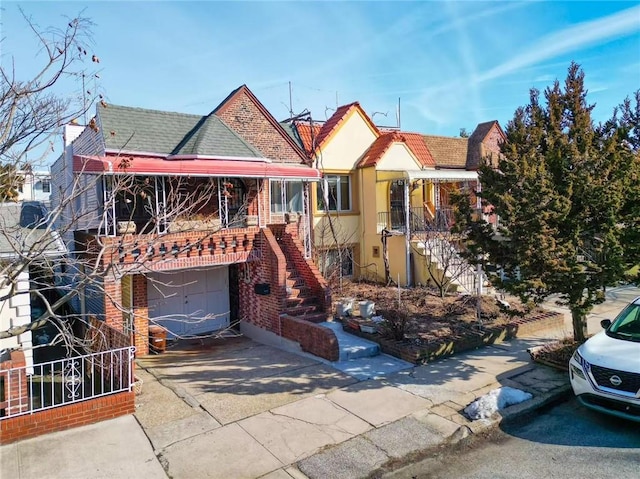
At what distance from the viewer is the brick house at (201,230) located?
1083cm

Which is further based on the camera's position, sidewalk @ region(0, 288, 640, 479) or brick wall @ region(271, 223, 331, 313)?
brick wall @ region(271, 223, 331, 313)

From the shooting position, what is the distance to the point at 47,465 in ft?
19.2

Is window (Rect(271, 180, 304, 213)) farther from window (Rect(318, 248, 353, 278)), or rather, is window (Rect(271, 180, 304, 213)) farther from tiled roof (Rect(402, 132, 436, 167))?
tiled roof (Rect(402, 132, 436, 167))

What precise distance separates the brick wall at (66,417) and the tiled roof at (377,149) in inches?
507

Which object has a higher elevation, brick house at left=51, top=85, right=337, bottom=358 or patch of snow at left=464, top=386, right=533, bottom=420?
brick house at left=51, top=85, right=337, bottom=358

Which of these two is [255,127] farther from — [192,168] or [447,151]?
[447,151]

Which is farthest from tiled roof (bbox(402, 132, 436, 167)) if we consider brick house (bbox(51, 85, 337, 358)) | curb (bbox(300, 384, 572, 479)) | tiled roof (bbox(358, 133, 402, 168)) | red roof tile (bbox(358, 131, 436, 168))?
curb (bbox(300, 384, 572, 479))

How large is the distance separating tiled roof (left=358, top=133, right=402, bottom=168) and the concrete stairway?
29.3 feet

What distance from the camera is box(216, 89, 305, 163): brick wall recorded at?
50.8 ft

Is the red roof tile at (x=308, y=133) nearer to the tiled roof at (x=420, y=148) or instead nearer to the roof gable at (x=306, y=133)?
the roof gable at (x=306, y=133)

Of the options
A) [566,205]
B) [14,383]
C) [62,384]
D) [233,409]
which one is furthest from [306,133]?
[14,383]

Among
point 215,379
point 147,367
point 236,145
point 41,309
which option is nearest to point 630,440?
point 215,379

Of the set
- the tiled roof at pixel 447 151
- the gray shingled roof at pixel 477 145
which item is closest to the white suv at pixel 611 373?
the tiled roof at pixel 447 151

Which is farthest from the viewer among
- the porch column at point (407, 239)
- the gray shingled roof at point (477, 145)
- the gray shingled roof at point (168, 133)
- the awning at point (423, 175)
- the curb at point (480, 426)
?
the gray shingled roof at point (477, 145)
